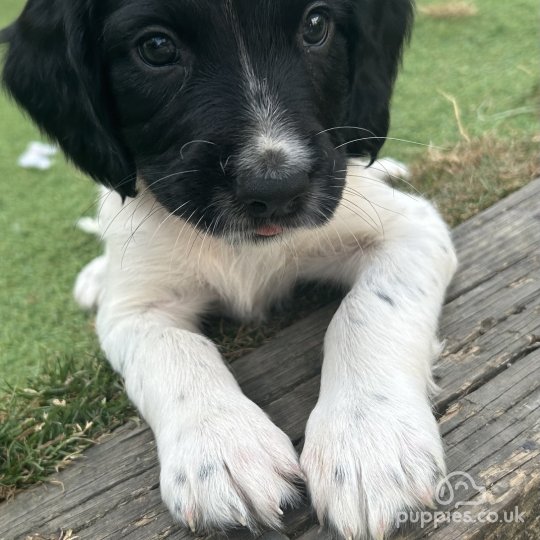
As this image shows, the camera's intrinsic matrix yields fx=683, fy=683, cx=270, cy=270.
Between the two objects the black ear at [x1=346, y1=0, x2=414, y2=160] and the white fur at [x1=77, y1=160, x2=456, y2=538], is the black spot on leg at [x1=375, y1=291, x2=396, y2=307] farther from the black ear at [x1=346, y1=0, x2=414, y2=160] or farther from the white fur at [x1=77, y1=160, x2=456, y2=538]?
the black ear at [x1=346, y1=0, x2=414, y2=160]

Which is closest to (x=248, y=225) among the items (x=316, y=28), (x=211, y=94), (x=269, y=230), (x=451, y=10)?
(x=269, y=230)

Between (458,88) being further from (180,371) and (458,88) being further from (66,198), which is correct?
(180,371)

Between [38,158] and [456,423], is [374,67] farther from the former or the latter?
[38,158]

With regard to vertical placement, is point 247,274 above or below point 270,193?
below

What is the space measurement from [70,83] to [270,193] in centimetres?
78

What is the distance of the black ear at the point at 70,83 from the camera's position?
2.07 metres

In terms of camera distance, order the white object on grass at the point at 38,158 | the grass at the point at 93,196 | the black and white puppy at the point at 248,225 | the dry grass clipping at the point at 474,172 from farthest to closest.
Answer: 1. the white object on grass at the point at 38,158
2. the dry grass clipping at the point at 474,172
3. the grass at the point at 93,196
4. the black and white puppy at the point at 248,225

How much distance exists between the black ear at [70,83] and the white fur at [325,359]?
0.26 metres

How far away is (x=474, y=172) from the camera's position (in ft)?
10.5

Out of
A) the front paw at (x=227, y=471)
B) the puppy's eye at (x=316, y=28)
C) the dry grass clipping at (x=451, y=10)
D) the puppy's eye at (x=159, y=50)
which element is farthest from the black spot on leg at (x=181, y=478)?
the dry grass clipping at (x=451, y=10)

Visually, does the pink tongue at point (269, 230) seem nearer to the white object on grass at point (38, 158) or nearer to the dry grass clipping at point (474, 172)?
the dry grass clipping at point (474, 172)

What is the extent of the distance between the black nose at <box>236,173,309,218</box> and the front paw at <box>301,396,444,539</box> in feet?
1.82

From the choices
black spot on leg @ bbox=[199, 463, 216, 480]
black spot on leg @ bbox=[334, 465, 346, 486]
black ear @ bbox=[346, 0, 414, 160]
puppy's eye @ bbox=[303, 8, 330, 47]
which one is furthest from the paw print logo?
puppy's eye @ bbox=[303, 8, 330, 47]

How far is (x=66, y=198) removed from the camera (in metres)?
4.01
